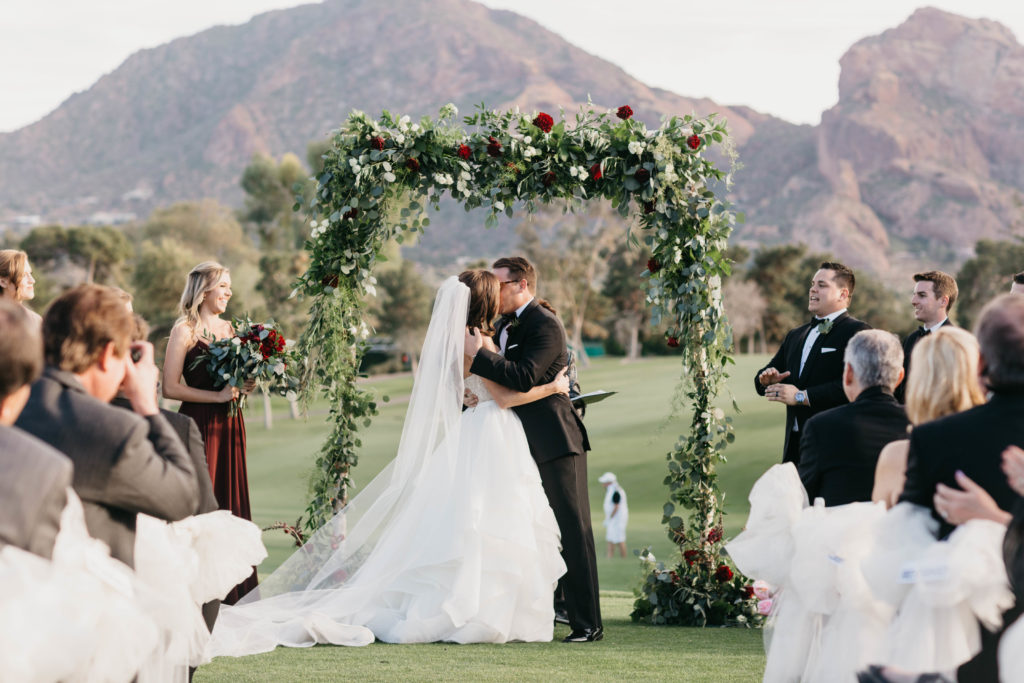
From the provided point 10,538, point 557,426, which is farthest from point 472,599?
point 10,538

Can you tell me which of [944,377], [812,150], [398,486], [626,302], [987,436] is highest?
[812,150]

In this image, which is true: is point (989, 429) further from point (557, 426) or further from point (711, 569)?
point (711, 569)

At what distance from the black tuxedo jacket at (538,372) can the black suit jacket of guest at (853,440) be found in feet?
8.23

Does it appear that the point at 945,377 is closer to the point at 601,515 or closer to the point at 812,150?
the point at 601,515

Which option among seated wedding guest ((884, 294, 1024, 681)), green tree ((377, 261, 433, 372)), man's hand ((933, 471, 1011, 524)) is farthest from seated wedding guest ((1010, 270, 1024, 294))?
green tree ((377, 261, 433, 372))

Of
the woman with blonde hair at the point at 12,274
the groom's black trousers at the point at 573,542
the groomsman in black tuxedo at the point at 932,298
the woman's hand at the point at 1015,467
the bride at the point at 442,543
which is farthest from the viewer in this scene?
the groomsman in black tuxedo at the point at 932,298

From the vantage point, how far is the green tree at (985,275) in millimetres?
47094

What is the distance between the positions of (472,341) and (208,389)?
74.0 inches

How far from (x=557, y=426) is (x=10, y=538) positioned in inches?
168

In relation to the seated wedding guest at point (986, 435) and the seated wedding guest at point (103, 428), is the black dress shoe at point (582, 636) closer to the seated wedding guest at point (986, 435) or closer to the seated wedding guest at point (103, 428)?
the seated wedding guest at point (986, 435)

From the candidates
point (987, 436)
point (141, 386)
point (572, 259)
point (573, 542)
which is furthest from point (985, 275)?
point (141, 386)

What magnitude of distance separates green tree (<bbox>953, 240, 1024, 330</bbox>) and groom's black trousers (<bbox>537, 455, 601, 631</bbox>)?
44.2 meters

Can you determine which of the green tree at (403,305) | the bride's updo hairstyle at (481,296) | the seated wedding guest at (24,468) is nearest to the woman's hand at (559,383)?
the bride's updo hairstyle at (481,296)

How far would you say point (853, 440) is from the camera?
4.04 m
